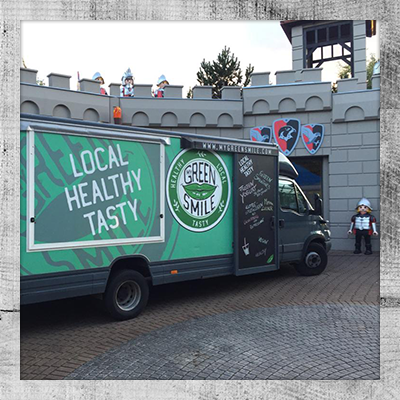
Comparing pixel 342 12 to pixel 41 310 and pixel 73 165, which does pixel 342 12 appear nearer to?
pixel 73 165

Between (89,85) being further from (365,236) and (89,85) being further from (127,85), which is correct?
(365,236)

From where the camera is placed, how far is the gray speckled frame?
3.18 m

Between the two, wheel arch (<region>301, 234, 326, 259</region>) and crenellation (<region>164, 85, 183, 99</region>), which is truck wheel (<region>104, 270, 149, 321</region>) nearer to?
wheel arch (<region>301, 234, 326, 259</region>)

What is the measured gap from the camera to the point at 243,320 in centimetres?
593

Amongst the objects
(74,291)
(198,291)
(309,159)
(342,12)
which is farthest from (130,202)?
(309,159)

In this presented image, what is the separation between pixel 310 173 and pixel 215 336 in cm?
894

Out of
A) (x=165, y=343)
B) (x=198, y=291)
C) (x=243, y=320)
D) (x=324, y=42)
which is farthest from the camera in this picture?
(x=324, y=42)

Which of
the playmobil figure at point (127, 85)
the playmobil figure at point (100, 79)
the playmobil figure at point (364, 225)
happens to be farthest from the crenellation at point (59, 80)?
the playmobil figure at point (364, 225)

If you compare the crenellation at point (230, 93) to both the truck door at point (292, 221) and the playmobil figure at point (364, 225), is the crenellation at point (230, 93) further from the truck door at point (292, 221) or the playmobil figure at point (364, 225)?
the truck door at point (292, 221)

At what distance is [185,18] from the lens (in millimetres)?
3359

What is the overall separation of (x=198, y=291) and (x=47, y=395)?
4.57 meters

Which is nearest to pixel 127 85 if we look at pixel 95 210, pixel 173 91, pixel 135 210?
pixel 173 91

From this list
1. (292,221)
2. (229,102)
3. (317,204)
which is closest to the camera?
(292,221)

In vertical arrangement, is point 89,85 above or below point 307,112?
above
